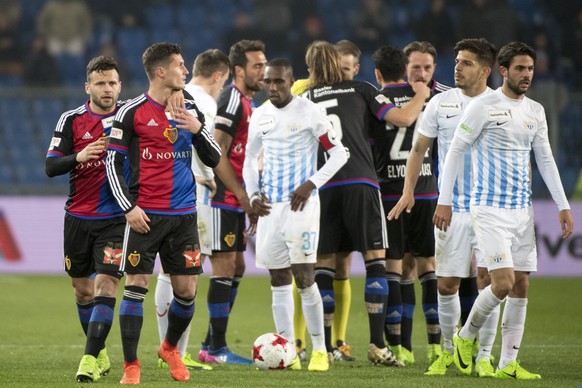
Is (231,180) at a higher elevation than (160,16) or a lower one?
lower

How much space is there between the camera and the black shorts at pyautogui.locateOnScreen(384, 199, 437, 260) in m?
8.19

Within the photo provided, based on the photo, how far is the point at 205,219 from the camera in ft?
27.4

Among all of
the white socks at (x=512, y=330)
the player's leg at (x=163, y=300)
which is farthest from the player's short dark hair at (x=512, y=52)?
the player's leg at (x=163, y=300)

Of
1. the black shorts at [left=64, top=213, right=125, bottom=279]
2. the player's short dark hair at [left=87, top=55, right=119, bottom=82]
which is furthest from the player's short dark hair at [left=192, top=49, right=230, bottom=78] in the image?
the black shorts at [left=64, top=213, right=125, bottom=279]

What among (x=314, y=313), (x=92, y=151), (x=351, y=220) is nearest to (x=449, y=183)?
(x=351, y=220)

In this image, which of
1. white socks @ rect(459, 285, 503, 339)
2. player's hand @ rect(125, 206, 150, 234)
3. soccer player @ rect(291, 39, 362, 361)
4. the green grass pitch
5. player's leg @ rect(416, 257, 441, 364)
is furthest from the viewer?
soccer player @ rect(291, 39, 362, 361)

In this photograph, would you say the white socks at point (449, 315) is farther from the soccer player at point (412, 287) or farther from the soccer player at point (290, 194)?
the soccer player at point (290, 194)

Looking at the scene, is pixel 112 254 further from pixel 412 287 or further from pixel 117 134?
pixel 412 287

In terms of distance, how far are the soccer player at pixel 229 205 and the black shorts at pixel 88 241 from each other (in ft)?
4.20

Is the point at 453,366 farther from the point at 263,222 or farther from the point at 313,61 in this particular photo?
the point at 313,61

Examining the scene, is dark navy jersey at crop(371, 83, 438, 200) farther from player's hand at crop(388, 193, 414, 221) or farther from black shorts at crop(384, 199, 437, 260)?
player's hand at crop(388, 193, 414, 221)

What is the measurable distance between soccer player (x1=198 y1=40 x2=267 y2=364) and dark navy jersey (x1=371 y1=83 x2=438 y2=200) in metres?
1.09

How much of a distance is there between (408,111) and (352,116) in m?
0.43

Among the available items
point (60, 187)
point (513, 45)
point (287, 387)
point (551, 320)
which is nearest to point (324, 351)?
point (287, 387)
